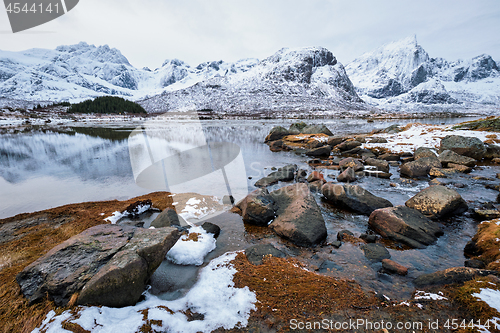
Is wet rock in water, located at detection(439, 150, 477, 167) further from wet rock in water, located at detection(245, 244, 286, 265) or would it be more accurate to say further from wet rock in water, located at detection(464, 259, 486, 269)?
wet rock in water, located at detection(245, 244, 286, 265)

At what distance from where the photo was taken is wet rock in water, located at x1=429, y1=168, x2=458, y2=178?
11577mm

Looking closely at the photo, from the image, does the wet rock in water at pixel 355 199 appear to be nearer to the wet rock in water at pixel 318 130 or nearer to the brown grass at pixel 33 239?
the brown grass at pixel 33 239

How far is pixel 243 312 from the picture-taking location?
136 inches

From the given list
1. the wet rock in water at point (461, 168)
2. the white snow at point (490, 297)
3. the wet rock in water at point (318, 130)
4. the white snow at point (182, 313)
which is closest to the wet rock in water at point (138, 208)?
the white snow at point (182, 313)

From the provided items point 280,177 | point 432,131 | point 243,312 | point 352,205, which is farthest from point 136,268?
point 432,131

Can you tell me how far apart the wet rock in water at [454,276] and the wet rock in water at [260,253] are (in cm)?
292

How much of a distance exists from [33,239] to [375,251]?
30.3 ft

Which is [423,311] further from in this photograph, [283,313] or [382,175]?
[382,175]

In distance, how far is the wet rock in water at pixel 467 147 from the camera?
14312mm

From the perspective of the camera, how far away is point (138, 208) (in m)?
7.60

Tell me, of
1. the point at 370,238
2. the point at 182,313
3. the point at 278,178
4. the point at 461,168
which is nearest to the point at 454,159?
the point at 461,168

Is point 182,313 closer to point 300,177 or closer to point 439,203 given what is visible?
point 439,203

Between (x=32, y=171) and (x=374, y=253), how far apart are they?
19.5m

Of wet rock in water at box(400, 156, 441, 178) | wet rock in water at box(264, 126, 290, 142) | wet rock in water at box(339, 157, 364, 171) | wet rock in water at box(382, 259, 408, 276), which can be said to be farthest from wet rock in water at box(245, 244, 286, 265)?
wet rock in water at box(264, 126, 290, 142)
